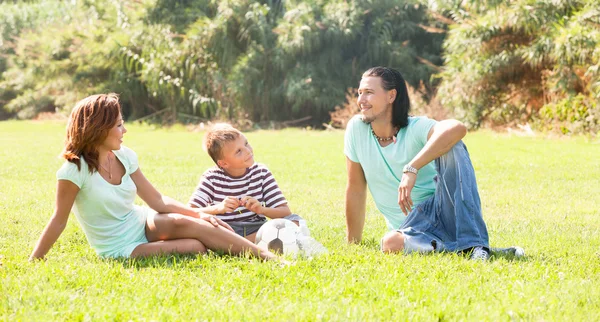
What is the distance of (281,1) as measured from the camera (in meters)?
25.5

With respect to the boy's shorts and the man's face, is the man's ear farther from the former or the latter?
the boy's shorts

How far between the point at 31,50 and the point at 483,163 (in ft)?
83.4

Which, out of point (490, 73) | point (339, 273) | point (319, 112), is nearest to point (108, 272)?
point (339, 273)

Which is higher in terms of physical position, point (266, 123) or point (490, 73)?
point (490, 73)

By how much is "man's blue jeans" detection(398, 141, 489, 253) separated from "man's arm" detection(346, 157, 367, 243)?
1.57ft

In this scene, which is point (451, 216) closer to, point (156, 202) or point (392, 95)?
point (392, 95)

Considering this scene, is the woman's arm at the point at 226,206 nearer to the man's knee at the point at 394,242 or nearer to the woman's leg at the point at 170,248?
the woman's leg at the point at 170,248

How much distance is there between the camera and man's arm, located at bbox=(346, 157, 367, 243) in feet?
18.3

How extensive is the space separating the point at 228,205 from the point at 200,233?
293 mm

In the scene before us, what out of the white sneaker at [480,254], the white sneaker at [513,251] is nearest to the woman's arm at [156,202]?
the white sneaker at [480,254]

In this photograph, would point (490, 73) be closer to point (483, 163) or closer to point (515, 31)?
point (515, 31)

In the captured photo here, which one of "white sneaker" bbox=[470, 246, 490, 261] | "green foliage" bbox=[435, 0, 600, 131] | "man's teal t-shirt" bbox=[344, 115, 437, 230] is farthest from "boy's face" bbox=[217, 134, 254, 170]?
"green foliage" bbox=[435, 0, 600, 131]

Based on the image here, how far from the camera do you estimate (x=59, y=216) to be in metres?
4.60

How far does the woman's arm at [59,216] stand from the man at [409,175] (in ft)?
6.63
